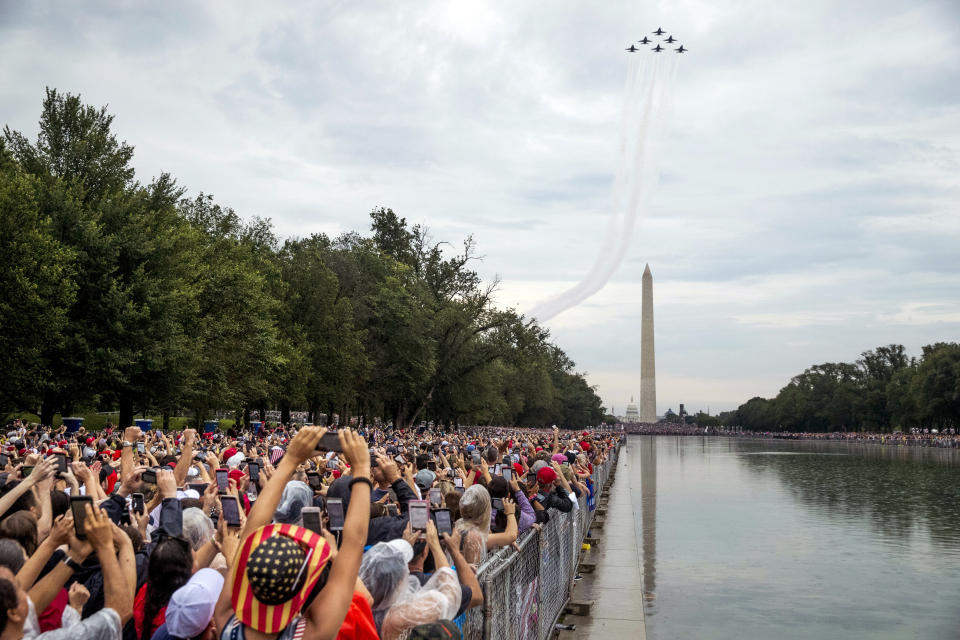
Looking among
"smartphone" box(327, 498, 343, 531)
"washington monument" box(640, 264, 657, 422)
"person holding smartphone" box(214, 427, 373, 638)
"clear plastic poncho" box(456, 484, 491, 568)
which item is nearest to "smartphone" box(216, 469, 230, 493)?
"clear plastic poncho" box(456, 484, 491, 568)

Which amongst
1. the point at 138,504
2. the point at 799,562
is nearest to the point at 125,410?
the point at 799,562

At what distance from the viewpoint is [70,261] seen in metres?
33.6

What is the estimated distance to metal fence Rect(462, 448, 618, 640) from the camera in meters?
5.36

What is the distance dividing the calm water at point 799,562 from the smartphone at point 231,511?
6.89 meters

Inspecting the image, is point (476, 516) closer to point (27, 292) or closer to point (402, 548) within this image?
point (402, 548)

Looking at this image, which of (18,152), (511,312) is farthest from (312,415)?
(18,152)

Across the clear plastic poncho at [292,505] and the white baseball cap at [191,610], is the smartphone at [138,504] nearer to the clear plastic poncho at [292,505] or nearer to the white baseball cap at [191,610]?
the clear plastic poncho at [292,505]

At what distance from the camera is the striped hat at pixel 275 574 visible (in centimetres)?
296

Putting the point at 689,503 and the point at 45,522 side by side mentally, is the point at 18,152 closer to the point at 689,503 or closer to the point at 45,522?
the point at 689,503

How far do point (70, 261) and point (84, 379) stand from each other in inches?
181

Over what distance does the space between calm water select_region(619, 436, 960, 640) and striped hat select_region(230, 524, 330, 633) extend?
8.08m

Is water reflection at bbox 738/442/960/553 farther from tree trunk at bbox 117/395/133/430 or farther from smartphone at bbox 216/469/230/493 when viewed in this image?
tree trunk at bbox 117/395/133/430

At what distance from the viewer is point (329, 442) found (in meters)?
3.61

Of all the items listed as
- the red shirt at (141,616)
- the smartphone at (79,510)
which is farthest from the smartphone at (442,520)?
the smartphone at (79,510)
